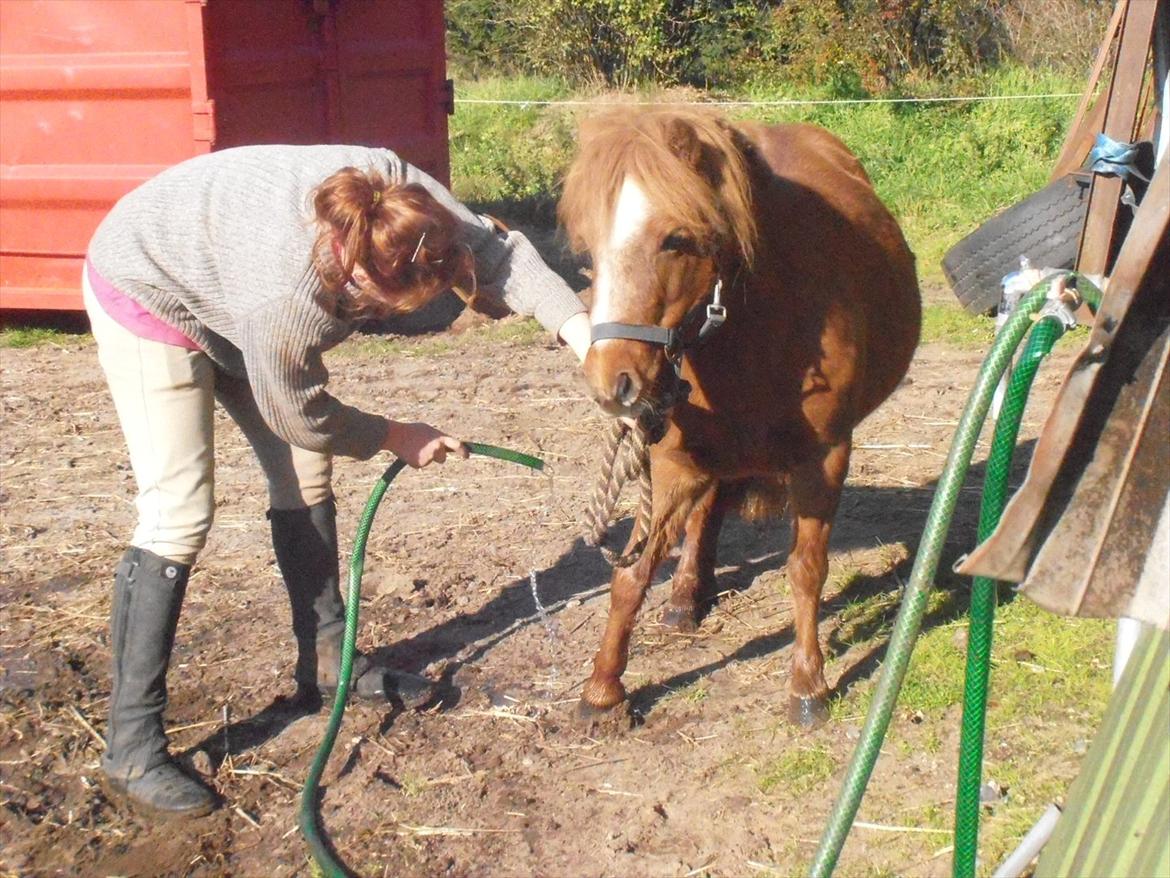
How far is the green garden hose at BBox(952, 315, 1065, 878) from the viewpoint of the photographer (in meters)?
2.13

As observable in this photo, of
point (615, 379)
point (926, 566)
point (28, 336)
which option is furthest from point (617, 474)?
point (28, 336)

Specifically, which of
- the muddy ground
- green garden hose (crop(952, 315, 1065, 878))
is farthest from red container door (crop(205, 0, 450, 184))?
green garden hose (crop(952, 315, 1065, 878))

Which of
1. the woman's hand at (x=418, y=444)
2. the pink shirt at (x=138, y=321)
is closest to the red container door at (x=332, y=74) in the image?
the pink shirt at (x=138, y=321)

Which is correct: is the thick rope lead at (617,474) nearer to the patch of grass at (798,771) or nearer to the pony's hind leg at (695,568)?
the patch of grass at (798,771)

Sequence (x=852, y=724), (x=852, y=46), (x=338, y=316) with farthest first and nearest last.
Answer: (x=852, y=46)
(x=852, y=724)
(x=338, y=316)

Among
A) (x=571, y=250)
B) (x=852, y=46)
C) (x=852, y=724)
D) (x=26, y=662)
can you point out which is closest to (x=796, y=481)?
(x=852, y=724)

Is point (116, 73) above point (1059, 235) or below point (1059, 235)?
above

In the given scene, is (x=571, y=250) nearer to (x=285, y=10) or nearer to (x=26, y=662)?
(x=26, y=662)

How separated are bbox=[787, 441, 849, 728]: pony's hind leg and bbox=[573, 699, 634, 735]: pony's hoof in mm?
479

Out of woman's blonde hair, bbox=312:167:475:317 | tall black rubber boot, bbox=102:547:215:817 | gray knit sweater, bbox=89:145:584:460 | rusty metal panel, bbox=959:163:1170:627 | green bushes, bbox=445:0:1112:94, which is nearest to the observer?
rusty metal panel, bbox=959:163:1170:627

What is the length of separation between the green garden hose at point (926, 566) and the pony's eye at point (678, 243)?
3.50ft

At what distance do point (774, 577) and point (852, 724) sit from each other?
44.4 inches

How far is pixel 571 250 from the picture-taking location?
10.9 ft

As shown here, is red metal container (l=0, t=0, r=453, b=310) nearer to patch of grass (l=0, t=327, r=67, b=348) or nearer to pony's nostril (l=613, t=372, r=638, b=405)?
patch of grass (l=0, t=327, r=67, b=348)
